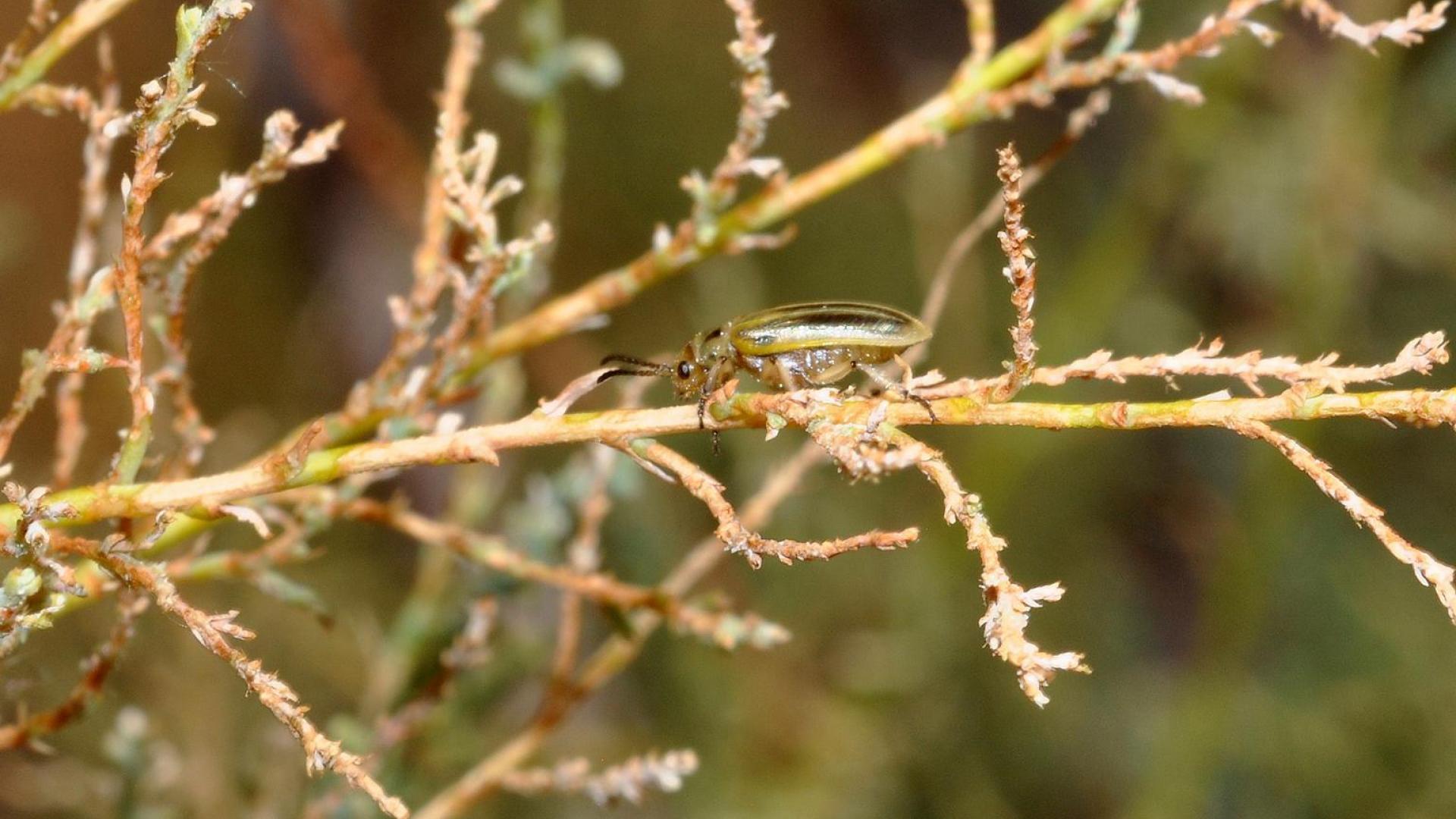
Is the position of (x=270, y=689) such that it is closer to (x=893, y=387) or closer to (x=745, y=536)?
(x=745, y=536)

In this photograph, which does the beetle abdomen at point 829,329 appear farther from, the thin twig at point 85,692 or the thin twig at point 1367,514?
the thin twig at point 85,692

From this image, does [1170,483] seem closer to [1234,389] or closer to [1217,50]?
[1234,389]

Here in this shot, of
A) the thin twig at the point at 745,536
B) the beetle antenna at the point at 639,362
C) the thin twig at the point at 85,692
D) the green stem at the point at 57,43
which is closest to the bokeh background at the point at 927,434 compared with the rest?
the beetle antenna at the point at 639,362

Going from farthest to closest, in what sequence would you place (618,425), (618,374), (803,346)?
(618,374) < (803,346) < (618,425)

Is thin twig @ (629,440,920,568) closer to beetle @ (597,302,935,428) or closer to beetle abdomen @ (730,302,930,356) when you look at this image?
beetle @ (597,302,935,428)

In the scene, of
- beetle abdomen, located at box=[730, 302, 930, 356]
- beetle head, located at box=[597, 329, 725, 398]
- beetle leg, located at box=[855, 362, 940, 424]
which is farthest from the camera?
beetle head, located at box=[597, 329, 725, 398]

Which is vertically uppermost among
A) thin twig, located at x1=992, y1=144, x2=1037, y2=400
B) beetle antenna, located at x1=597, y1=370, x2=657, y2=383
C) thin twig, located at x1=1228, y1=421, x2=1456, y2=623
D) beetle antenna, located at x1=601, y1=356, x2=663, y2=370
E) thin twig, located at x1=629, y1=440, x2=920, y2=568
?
beetle antenna, located at x1=601, y1=356, x2=663, y2=370

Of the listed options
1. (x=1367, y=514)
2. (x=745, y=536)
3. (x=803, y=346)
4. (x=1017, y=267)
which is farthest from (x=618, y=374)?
(x=1367, y=514)

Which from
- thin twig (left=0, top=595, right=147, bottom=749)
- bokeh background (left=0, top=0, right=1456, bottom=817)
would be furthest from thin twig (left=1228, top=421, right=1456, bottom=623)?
bokeh background (left=0, top=0, right=1456, bottom=817)
